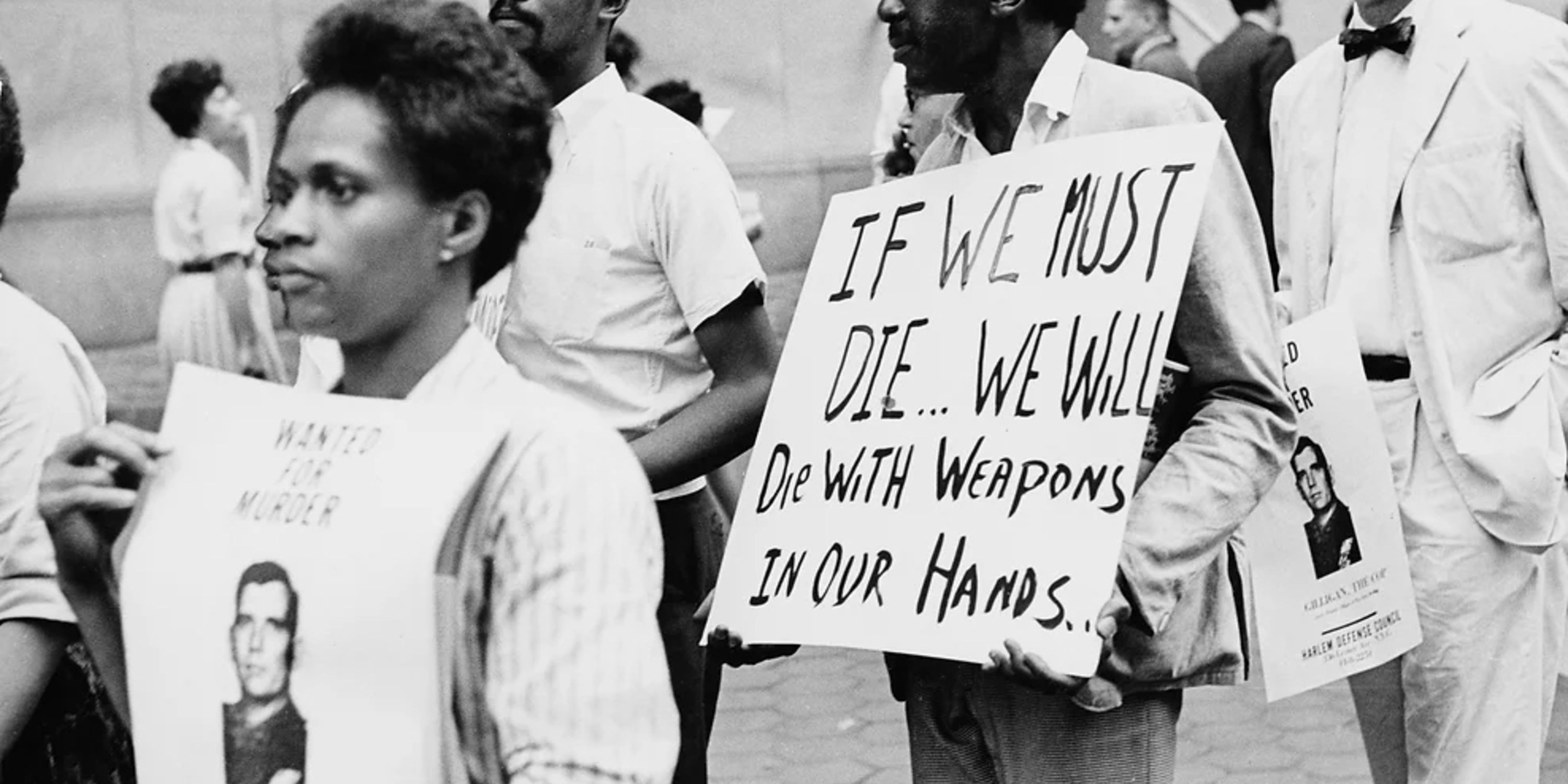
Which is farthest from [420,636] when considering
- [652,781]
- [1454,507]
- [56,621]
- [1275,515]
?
[1454,507]

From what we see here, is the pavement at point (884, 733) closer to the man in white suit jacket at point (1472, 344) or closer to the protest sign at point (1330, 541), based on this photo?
the man in white suit jacket at point (1472, 344)

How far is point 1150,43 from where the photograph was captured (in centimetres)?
988

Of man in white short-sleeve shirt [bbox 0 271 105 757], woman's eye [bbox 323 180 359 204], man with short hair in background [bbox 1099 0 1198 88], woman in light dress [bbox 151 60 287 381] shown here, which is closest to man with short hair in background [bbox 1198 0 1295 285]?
man with short hair in background [bbox 1099 0 1198 88]

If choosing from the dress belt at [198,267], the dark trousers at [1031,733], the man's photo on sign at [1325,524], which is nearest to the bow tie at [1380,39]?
the man's photo on sign at [1325,524]

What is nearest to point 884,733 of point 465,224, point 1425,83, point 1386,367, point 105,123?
point 1386,367

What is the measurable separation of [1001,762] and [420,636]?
1249mm

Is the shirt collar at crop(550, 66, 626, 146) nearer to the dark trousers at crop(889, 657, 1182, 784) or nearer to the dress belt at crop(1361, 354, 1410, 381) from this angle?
the dark trousers at crop(889, 657, 1182, 784)

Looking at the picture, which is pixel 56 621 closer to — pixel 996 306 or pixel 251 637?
pixel 251 637

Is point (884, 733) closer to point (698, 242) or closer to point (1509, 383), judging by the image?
point (1509, 383)

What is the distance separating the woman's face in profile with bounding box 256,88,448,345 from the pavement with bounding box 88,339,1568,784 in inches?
156

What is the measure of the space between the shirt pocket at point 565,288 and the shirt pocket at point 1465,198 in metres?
1.42

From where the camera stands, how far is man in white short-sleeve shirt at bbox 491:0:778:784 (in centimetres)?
345

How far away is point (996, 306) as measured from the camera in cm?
286

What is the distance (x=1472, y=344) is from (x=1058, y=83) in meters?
1.30
